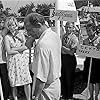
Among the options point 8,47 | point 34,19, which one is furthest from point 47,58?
point 8,47

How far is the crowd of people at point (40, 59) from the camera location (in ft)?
5.32

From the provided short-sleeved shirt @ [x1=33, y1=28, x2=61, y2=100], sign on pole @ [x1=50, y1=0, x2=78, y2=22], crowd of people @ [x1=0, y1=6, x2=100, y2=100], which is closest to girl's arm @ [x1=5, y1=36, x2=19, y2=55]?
crowd of people @ [x1=0, y1=6, x2=100, y2=100]

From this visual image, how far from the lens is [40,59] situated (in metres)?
1.59

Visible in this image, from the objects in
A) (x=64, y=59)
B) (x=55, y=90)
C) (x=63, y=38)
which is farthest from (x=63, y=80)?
(x=55, y=90)

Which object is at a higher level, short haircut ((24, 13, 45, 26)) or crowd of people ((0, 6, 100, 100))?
short haircut ((24, 13, 45, 26))

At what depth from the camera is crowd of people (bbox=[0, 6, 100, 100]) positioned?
1.62 metres

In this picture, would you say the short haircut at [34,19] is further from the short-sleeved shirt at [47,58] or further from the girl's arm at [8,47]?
the girl's arm at [8,47]

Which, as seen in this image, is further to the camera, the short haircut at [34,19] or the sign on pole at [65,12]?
the sign on pole at [65,12]

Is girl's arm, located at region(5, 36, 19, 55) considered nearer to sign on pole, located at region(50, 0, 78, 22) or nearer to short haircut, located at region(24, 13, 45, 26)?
sign on pole, located at region(50, 0, 78, 22)

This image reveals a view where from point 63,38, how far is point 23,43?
67cm

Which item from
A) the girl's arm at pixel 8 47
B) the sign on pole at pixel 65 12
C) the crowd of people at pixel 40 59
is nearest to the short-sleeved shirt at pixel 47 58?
the crowd of people at pixel 40 59

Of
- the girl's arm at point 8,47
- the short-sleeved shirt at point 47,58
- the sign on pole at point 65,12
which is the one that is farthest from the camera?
the sign on pole at point 65,12

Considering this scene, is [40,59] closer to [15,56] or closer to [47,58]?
[47,58]

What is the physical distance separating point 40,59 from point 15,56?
150 centimetres
